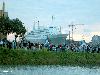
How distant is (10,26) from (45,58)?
38134 mm

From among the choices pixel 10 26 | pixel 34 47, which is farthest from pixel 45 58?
pixel 10 26

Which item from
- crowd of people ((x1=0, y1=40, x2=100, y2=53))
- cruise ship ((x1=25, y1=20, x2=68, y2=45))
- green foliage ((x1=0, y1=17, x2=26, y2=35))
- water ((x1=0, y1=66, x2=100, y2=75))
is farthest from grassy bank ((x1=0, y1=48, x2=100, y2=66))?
cruise ship ((x1=25, y1=20, x2=68, y2=45))

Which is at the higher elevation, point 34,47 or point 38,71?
point 34,47

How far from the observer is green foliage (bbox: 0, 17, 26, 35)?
99.8 metres

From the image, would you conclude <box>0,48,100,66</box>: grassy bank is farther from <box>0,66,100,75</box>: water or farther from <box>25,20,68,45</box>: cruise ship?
<box>25,20,68,45</box>: cruise ship

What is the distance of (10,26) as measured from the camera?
102 meters

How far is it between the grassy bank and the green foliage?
30796mm

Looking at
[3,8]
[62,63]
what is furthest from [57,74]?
[3,8]

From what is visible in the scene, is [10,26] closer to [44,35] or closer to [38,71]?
[38,71]

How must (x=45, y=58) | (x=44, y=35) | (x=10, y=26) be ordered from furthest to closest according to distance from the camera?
(x=44, y=35)
(x=10, y=26)
(x=45, y=58)

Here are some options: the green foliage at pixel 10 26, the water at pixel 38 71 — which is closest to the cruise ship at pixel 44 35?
the green foliage at pixel 10 26

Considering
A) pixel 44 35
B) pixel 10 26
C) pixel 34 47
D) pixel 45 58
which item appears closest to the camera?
pixel 45 58

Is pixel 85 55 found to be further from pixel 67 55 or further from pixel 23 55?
pixel 23 55

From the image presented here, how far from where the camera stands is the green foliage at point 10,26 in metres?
99.8
